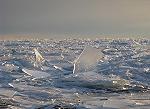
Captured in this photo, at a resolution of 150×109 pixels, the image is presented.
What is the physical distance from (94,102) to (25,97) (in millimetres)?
1660

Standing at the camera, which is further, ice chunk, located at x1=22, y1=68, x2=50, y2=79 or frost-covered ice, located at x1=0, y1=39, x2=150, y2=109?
ice chunk, located at x1=22, y1=68, x2=50, y2=79

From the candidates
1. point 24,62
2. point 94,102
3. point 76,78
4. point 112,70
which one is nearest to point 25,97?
point 94,102

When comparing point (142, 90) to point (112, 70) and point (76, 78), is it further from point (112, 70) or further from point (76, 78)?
point (112, 70)

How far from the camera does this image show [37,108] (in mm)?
8180

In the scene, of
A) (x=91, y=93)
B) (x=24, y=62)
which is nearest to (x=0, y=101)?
(x=91, y=93)

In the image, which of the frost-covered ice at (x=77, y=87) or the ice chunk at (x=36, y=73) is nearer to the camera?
the frost-covered ice at (x=77, y=87)

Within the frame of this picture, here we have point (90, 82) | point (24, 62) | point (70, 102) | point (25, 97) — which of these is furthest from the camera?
point (24, 62)

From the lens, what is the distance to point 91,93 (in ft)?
33.7

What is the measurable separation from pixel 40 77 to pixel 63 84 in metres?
1.38

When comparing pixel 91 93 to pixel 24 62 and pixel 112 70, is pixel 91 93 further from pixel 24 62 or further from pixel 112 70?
pixel 24 62

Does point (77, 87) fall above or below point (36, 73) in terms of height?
below

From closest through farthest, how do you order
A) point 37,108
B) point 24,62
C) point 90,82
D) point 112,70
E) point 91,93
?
point 37,108 < point 91,93 < point 90,82 < point 112,70 < point 24,62

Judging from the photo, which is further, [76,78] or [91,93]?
[76,78]

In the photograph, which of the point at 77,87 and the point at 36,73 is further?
the point at 36,73
